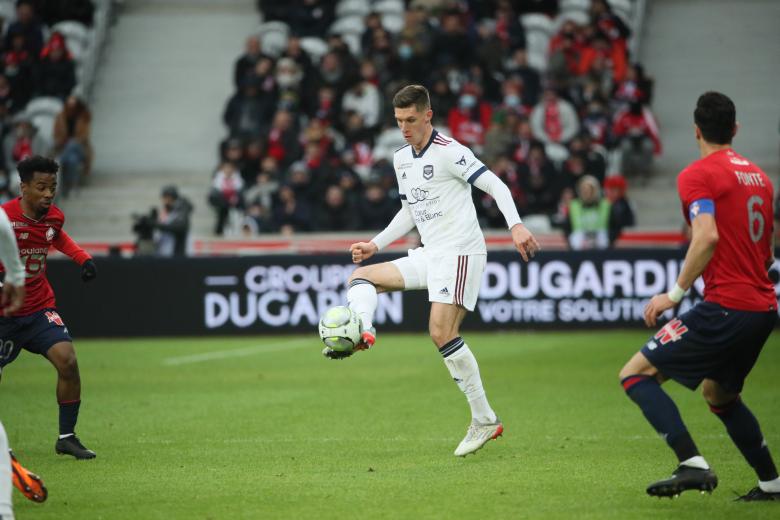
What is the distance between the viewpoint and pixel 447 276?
889 centimetres

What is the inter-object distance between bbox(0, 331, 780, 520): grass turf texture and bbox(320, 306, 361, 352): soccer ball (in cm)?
85

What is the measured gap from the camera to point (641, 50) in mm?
28625

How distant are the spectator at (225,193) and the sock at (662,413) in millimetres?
17474

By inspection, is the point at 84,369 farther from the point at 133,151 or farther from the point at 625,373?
the point at 133,151

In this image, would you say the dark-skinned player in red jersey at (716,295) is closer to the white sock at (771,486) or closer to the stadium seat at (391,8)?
the white sock at (771,486)

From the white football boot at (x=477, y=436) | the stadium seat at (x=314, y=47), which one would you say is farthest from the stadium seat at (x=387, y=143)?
the white football boot at (x=477, y=436)

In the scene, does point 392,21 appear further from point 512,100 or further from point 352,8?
point 512,100

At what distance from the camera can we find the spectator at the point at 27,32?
2733 cm

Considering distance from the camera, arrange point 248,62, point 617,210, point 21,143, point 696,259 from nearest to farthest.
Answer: point 696,259, point 617,210, point 21,143, point 248,62

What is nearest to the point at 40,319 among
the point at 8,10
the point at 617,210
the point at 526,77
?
the point at 617,210

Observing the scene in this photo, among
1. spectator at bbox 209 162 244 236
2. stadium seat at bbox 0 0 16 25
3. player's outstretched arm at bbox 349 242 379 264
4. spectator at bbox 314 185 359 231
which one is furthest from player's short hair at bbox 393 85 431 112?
stadium seat at bbox 0 0 16 25

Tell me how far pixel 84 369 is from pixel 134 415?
461cm

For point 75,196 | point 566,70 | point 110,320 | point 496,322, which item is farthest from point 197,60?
point 496,322

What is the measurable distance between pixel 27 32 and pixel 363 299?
825 inches
